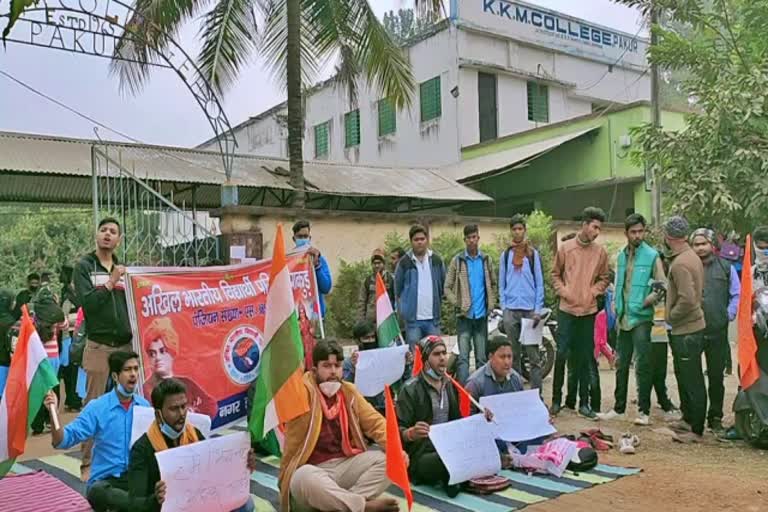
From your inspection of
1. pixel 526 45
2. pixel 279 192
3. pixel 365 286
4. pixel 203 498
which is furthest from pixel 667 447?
pixel 526 45

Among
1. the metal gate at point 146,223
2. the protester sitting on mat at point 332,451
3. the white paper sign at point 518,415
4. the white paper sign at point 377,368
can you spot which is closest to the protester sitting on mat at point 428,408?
the white paper sign at point 518,415

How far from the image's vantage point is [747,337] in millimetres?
5383

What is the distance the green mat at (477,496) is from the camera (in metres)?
4.37

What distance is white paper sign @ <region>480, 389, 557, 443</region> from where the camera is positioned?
491 centimetres

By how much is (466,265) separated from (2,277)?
22636 mm

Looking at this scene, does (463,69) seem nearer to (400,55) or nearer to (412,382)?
(400,55)

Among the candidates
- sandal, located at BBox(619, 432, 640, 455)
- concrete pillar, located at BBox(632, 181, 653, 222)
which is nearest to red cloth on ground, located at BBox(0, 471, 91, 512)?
sandal, located at BBox(619, 432, 640, 455)

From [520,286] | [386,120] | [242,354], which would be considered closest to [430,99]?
[386,120]

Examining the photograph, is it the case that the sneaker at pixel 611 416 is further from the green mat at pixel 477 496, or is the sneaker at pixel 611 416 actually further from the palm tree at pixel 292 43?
the palm tree at pixel 292 43

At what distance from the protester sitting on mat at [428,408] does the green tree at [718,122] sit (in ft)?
17.4

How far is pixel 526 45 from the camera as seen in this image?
20.5m

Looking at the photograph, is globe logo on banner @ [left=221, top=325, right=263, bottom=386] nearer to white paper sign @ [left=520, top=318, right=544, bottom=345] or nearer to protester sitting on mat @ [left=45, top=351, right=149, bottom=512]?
protester sitting on mat @ [left=45, top=351, right=149, bottom=512]

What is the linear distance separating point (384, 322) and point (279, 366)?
2492 mm

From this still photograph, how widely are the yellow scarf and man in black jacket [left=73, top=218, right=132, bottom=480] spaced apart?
3.73 feet
